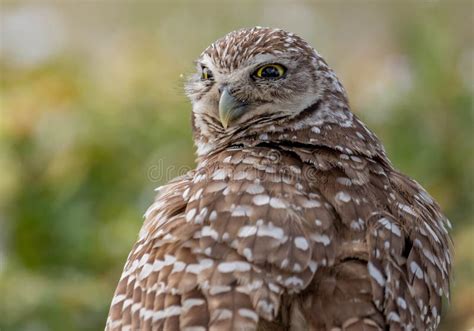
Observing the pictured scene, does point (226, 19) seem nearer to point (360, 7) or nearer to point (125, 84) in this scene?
point (125, 84)

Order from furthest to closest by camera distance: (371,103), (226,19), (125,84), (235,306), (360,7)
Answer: (360,7), (226,19), (125,84), (371,103), (235,306)

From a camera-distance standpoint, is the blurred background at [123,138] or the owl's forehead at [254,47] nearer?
the owl's forehead at [254,47]

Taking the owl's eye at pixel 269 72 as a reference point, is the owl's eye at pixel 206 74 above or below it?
above

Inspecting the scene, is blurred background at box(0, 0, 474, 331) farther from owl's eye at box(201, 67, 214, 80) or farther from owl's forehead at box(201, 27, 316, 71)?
owl's forehead at box(201, 27, 316, 71)

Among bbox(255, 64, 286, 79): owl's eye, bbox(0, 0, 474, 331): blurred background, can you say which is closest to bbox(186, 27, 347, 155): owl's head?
bbox(255, 64, 286, 79): owl's eye

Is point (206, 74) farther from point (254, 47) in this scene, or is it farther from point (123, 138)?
point (123, 138)

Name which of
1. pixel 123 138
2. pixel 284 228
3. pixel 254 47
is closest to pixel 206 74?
pixel 254 47

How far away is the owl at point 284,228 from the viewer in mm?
3744

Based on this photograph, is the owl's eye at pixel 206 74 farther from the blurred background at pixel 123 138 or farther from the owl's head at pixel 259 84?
the blurred background at pixel 123 138

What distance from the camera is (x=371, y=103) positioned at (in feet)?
30.2

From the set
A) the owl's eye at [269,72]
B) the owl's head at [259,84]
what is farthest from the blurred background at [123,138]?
the owl's eye at [269,72]

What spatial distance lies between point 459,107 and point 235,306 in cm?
614

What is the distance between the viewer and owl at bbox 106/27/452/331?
3744 millimetres

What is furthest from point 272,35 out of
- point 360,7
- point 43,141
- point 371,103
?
point 360,7
